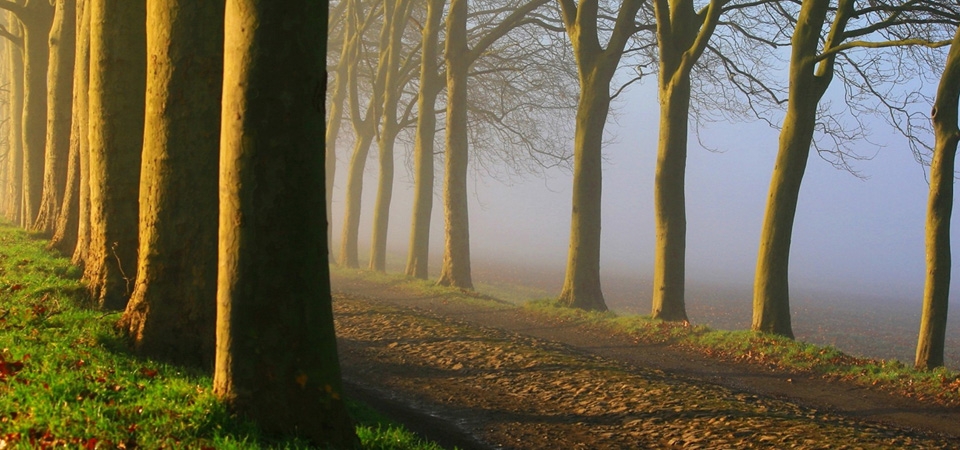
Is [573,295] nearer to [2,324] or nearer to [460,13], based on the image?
[460,13]

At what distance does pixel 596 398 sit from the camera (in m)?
8.34

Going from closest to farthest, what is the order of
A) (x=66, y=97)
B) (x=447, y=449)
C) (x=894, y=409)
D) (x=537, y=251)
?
(x=447, y=449) < (x=894, y=409) < (x=66, y=97) < (x=537, y=251)

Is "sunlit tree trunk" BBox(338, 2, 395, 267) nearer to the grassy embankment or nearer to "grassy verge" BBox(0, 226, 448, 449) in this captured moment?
the grassy embankment

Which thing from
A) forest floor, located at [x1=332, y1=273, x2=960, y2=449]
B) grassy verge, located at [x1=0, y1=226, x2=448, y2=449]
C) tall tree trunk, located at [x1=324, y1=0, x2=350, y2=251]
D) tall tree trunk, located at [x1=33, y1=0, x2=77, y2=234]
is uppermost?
tall tree trunk, located at [x1=324, y1=0, x2=350, y2=251]

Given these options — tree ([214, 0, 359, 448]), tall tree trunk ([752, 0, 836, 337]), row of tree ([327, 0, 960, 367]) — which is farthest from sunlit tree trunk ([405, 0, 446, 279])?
tree ([214, 0, 359, 448])

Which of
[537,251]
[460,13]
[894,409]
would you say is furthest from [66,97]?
[537,251]

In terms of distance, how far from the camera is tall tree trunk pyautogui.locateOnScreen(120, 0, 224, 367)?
659cm

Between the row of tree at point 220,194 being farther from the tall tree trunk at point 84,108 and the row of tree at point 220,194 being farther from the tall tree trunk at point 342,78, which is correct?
the tall tree trunk at point 342,78

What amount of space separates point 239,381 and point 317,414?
0.54 m

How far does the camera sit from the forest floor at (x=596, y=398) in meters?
7.14

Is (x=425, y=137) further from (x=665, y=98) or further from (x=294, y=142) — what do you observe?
(x=294, y=142)

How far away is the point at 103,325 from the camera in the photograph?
725cm

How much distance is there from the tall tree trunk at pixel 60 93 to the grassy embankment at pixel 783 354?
952 centimetres

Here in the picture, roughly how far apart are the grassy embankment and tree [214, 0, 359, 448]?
26.3ft
